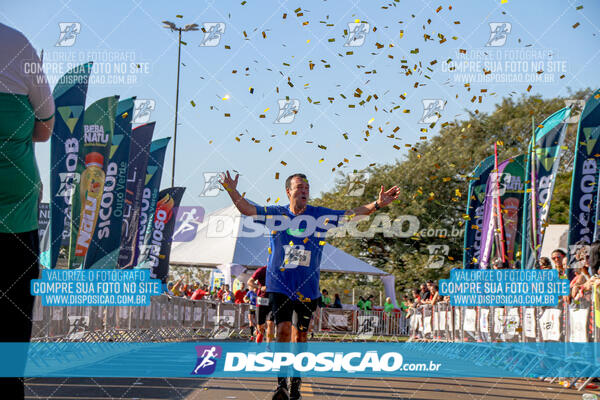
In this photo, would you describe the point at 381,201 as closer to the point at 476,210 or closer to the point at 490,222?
the point at 490,222

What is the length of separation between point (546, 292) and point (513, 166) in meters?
8.23

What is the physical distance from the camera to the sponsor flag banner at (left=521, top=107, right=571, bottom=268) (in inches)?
581

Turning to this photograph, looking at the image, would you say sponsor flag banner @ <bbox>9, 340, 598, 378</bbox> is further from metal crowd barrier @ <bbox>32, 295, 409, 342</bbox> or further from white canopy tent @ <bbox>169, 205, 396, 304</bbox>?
white canopy tent @ <bbox>169, 205, 396, 304</bbox>

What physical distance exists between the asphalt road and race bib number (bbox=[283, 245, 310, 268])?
70.9 inches

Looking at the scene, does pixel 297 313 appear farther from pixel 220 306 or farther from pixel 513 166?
pixel 220 306

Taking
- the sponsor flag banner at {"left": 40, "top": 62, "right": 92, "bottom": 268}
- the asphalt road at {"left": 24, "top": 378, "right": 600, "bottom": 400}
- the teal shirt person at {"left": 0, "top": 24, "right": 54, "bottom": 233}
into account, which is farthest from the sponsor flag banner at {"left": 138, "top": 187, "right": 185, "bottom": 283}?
the teal shirt person at {"left": 0, "top": 24, "right": 54, "bottom": 233}

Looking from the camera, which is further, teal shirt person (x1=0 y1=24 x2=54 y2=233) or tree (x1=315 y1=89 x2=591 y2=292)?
tree (x1=315 y1=89 x2=591 y2=292)

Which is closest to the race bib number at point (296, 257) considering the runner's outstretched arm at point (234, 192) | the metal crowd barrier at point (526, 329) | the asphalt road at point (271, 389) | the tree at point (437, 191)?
the runner's outstretched arm at point (234, 192)

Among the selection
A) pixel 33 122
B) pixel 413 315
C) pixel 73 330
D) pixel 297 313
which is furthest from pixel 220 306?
pixel 33 122

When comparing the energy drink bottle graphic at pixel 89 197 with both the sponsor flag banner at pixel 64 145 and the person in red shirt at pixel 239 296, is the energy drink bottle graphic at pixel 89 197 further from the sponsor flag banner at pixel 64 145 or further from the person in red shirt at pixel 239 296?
the person in red shirt at pixel 239 296

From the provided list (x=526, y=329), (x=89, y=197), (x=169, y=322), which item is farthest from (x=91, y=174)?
(x=526, y=329)

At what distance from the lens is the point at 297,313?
709 cm

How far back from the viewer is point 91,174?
51.5 feet

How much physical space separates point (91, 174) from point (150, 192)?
256 inches
